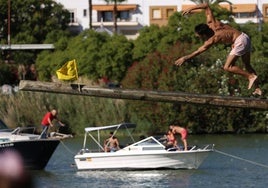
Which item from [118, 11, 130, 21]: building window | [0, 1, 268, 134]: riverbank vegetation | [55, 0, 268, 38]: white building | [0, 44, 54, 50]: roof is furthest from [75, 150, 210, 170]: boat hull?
[118, 11, 130, 21]: building window

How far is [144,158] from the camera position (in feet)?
133

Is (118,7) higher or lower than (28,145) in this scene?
higher

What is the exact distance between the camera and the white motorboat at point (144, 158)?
132ft

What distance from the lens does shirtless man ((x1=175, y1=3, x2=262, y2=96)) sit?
440 inches

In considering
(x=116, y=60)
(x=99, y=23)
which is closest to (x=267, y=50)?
(x=116, y=60)

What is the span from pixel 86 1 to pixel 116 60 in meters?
39.7

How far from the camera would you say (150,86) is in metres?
69.8

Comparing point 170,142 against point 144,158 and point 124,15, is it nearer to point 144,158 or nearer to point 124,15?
point 144,158

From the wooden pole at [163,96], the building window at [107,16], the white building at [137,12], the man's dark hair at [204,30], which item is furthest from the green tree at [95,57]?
the man's dark hair at [204,30]

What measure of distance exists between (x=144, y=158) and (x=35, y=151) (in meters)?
4.87

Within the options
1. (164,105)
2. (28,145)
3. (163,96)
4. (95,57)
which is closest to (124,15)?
(95,57)

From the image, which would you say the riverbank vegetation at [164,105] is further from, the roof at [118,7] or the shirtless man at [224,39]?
the shirtless man at [224,39]

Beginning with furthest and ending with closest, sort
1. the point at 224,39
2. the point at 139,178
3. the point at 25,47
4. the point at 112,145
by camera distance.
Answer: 1. the point at 25,47
2. the point at 112,145
3. the point at 139,178
4. the point at 224,39

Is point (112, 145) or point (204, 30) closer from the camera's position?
point (204, 30)
